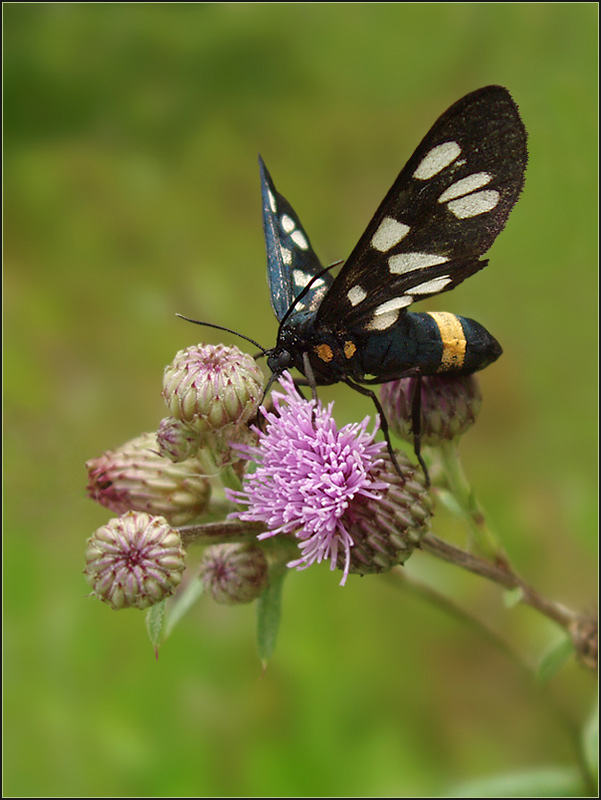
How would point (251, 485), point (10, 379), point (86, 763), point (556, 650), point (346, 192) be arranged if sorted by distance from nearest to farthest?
point (251, 485)
point (556, 650)
point (86, 763)
point (10, 379)
point (346, 192)

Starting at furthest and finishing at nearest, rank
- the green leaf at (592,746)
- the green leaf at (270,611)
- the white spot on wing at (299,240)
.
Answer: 1. the green leaf at (592,746)
2. the white spot on wing at (299,240)
3. the green leaf at (270,611)

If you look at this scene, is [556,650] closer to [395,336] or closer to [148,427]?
[395,336]

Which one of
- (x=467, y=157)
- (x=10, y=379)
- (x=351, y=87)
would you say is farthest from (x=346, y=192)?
(x=467, y=157)

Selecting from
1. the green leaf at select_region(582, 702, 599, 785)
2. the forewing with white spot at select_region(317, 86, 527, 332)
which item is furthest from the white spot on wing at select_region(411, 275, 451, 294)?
the green leaf at select_region(582, 702, 599, 785)

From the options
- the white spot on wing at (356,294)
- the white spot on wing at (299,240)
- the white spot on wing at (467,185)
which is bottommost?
the white spot on wing at (356,294)

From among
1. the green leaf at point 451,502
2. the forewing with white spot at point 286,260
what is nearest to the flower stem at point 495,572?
the green leaf at point 451,502

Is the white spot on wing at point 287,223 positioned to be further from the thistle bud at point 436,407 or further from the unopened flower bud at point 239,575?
the unopened flower bud at point 239,575

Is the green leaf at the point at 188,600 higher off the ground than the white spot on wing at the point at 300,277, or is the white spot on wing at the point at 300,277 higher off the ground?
the white spot on wing at the point at 300,277
